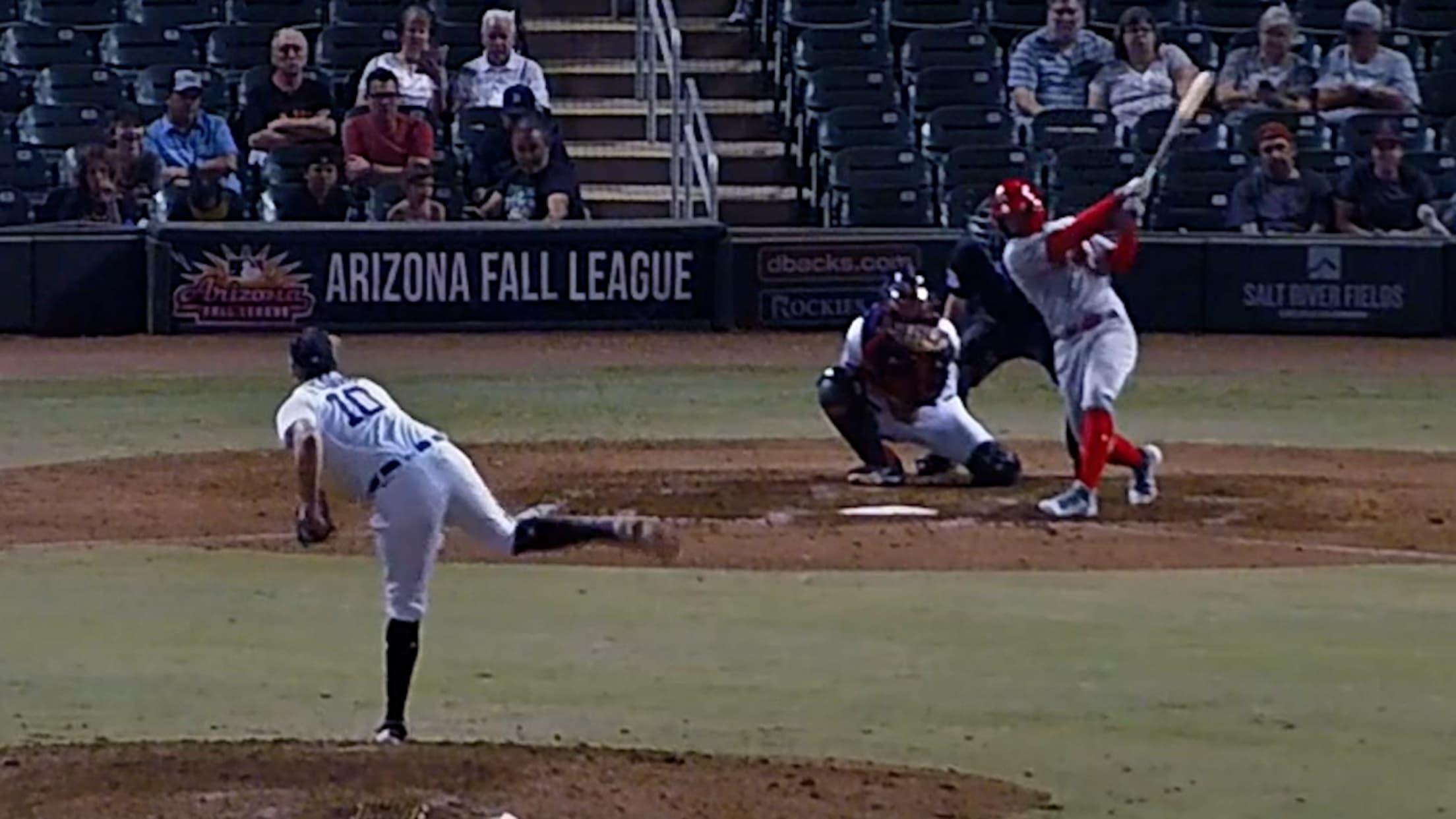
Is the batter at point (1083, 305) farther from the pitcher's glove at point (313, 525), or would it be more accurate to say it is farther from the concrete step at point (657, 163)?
the concrete step at point (657, 163)

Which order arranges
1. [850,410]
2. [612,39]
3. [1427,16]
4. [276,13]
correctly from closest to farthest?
[850,410], [276,13], [1427,16], [612,39]

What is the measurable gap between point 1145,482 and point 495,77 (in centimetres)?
962

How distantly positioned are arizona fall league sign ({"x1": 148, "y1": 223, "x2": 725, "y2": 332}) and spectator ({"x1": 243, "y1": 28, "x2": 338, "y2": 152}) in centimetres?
122

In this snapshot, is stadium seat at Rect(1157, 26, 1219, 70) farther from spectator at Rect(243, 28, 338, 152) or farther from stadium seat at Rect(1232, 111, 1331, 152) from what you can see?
spectator at Rect(243, 28, 338, 152)

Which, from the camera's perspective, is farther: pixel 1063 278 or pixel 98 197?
pixel 98 197

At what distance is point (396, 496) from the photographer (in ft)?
28.1

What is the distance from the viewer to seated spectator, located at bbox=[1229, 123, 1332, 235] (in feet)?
70.8

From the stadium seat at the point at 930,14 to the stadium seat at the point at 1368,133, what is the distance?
11.0ft

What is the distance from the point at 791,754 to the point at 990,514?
544 cm

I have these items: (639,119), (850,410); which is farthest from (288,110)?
(850,410)

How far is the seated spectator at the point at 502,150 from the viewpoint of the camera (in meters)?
21.7

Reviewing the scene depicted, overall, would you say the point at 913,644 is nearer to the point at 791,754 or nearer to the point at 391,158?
the point at 791,754

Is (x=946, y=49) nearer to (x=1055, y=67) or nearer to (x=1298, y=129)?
(x=1055, y=67)

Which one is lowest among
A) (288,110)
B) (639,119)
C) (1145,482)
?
(1145,482)
